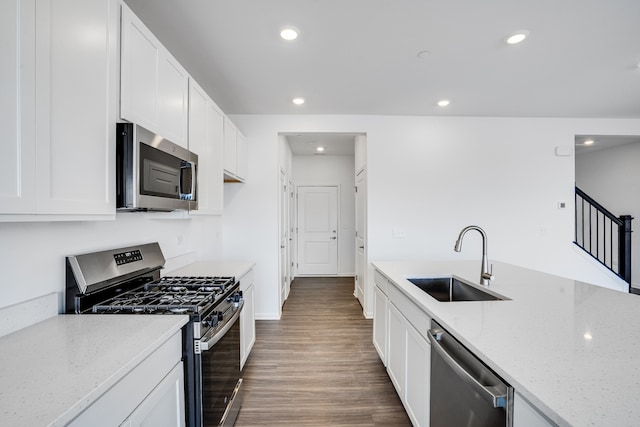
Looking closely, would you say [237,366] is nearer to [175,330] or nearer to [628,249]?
[175,330]

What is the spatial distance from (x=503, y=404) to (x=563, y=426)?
0.23 m

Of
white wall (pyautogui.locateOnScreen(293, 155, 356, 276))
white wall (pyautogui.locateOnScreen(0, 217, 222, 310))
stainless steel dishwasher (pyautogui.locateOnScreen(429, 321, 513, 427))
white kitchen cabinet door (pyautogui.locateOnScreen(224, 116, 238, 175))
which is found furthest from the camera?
white wall (pyautogui.locateOnScreen(293, 155, 356, 276))

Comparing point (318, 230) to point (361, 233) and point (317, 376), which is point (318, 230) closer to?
point (361, 233)

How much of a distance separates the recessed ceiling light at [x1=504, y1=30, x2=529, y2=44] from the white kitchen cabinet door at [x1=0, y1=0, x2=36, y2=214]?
266cm

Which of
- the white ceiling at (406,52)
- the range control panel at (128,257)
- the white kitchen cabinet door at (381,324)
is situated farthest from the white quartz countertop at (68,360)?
the white ceiling at (406,52)

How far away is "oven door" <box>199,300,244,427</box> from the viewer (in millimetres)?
1333

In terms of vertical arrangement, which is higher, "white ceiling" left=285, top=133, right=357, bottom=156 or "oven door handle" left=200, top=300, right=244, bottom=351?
"white ceiling" left=285, top=133, right=357, bottom=156

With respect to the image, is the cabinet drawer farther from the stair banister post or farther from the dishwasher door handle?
the stair banister post

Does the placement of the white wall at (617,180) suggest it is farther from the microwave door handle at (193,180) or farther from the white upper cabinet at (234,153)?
the microwave door handle at (193,180)

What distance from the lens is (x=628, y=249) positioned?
425 centimetres

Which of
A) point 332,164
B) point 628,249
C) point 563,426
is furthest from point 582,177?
point 563,426

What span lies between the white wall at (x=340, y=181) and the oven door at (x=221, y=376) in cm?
440

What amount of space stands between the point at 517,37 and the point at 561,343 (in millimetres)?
2130

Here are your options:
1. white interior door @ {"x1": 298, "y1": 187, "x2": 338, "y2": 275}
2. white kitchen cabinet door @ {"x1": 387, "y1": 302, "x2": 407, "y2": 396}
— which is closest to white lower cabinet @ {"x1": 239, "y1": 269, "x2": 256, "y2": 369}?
white kitchen cabinet door @ {"x1": 387, "y1": 302, "x2": 407, "y2": 396}
